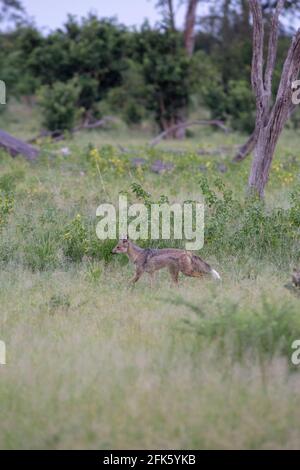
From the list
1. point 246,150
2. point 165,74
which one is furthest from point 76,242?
point 165,74

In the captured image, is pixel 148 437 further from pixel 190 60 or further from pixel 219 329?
pixel 190 60

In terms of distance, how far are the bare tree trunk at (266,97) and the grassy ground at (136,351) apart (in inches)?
80.2

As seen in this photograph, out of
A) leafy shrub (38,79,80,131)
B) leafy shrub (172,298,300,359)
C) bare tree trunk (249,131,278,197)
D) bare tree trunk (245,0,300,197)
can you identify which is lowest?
leafy shrub (38,79,80,131)

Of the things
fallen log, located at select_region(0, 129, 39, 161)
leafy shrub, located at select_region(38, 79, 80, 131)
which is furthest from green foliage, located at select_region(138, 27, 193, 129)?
fallen log, located at select_region(0, 129, 39, 161)

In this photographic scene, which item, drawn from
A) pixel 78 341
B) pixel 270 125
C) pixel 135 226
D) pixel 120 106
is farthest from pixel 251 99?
pixel 78 341

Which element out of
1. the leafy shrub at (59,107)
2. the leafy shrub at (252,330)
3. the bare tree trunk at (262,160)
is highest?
the bare tree trunk at (262,160)

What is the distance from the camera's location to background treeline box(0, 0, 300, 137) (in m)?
28.0

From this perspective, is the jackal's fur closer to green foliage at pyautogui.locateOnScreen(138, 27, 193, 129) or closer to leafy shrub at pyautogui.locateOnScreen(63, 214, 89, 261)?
leafy shrub at pyautogui.locateOnScreen(63, 214, 89, 261)

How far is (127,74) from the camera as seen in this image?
96.3 ft

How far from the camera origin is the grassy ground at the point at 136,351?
510cm

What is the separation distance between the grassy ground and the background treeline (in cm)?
1732

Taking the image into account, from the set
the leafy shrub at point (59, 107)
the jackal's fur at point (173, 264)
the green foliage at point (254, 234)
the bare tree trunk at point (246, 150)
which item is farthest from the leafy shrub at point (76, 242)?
the leafy shrub at point (59, 107)

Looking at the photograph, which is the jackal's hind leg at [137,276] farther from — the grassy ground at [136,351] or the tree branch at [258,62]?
the tree branch at [258,62]
